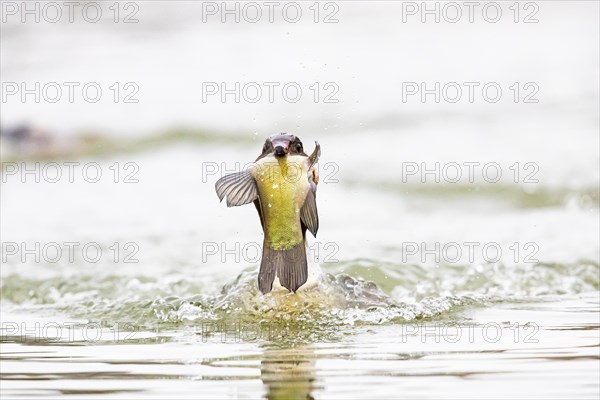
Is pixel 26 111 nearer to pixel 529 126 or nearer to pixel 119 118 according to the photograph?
pixel 119 118

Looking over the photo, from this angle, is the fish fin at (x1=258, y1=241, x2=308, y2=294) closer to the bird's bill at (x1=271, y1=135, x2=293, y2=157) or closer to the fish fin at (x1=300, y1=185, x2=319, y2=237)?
the fish fin at (x1=300, y1=185, x2=319, y2=237)

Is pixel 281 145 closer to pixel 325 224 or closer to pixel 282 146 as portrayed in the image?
pixel 282 146

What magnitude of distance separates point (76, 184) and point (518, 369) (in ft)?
25.2

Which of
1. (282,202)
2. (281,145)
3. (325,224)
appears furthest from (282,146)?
(325,224)

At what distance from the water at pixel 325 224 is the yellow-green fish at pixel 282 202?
0.24m

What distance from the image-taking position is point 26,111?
14.3 meters

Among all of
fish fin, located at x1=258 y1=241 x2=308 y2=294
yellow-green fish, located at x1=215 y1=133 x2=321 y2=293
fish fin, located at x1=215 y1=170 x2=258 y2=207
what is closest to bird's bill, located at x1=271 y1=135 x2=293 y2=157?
yellow-green fish, located at x1=215 y1=133 x2=321 y2=293

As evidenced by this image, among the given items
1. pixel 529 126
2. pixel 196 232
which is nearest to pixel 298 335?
pixel 196 232

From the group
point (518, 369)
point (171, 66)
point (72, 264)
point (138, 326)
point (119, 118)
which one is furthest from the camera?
point (171, 66)

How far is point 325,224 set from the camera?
9.48 metres

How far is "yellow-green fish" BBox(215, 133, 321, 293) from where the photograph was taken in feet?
17.2

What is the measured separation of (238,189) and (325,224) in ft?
14.0

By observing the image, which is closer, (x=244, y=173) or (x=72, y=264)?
(x=244, y=173)

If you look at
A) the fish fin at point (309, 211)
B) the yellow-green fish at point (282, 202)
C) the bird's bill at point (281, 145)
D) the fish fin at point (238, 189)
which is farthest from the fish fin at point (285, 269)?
the bird's bill at point (281, 145)
